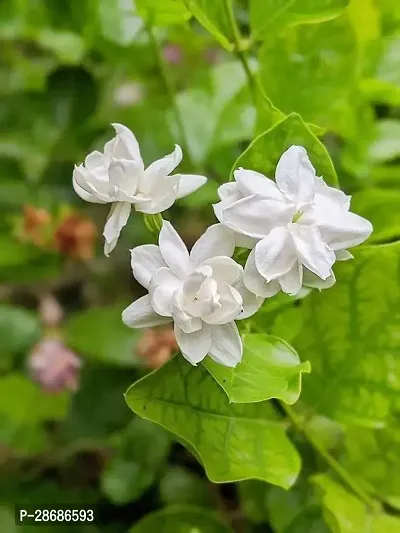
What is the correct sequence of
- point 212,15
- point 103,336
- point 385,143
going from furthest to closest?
point 103,336 → point 385,143 → point 212,15

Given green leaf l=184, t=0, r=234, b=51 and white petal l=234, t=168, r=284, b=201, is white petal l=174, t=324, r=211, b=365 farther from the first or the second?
green leaf l=184, t=0, r=234, b=51

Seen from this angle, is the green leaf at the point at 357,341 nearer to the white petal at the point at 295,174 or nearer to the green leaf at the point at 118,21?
the white petal at the point at 295,174

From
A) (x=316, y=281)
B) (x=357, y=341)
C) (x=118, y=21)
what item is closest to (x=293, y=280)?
(x=316, y=281)

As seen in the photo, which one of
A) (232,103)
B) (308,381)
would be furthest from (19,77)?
(308,381)

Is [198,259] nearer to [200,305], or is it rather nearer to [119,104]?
[200,305]

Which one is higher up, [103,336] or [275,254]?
[275,254]

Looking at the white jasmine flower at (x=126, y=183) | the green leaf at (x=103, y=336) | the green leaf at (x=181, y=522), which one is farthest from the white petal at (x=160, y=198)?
the green leaf at (x=103, y=336)

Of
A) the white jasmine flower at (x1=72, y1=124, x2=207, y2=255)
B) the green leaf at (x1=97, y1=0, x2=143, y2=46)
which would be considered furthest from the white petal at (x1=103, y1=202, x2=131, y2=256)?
the green leaf at (x1=97, y1=0, x2=143, y2=46)

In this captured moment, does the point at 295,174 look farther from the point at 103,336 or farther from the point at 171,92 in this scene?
the point at 103,336
